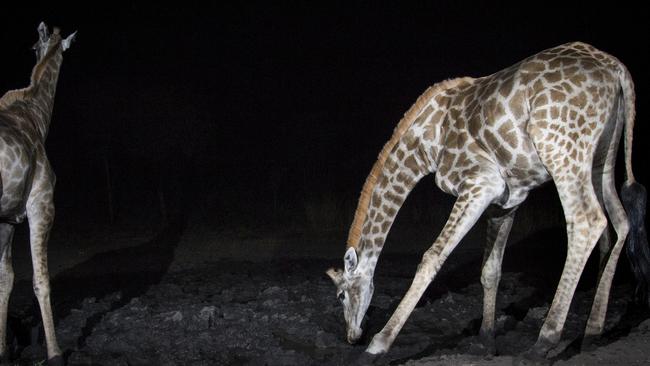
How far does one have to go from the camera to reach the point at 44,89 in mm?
6457

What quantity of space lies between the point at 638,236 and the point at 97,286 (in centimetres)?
693

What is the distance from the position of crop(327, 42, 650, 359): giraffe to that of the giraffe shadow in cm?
299

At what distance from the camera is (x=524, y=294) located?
292 inches

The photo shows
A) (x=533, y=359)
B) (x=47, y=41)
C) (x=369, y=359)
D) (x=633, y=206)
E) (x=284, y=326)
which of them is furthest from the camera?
(x=47, y=41)

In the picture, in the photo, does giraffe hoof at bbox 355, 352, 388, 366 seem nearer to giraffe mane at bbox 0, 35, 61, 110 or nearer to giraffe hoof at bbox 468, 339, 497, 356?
giraffe hoof at bbox 468, 339, 497, 356

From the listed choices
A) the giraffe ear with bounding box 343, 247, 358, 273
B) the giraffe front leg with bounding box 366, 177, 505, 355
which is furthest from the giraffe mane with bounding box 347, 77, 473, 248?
the giraffe front leg with bounding box 366, 177, 505, 355

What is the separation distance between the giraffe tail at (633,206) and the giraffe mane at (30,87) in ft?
18.2

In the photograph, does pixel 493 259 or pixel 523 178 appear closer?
pixel 523 178

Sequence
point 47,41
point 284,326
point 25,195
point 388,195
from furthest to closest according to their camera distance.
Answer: point 47,41 → point 284,326 → point 388,195 → point 25,195

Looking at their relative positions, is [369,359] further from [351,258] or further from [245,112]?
[245,112]

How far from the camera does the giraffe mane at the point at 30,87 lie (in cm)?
591

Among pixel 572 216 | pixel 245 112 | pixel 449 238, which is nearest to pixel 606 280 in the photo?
pixel 572 216

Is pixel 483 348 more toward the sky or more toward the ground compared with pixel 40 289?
more toward the ground

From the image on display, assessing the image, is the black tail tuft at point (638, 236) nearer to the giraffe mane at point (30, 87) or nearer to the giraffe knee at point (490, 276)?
the giraffe knee at point (490, 276)
